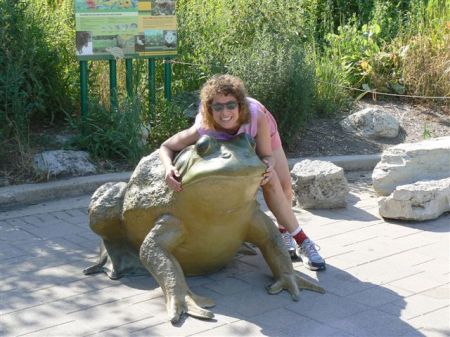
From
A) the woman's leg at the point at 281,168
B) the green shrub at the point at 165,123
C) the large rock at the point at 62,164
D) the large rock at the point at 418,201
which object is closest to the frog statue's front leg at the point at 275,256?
the woman's leg at the point at 281,168

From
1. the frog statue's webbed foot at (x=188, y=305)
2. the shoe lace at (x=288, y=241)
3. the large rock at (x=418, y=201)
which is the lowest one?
the frog statue's webbed foot at (x=188, y=305)

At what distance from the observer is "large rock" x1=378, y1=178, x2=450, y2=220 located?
20.5ft

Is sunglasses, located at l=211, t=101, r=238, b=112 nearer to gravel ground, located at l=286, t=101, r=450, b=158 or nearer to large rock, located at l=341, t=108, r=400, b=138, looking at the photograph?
gravel ground, located at l=286, t=101, r=450, b=158

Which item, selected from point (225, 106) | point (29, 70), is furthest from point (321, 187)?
point (29, 70)

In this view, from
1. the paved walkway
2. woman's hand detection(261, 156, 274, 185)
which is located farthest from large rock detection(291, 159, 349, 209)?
woman's hand detection(261, 156, 274, 185)

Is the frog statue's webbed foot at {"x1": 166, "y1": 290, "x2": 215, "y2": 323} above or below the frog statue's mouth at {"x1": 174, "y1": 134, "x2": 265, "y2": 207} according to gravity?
below

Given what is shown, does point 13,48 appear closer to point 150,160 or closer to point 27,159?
point 27,159

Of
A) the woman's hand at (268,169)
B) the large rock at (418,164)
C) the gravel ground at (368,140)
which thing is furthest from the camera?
the gravel ground at (368,140)

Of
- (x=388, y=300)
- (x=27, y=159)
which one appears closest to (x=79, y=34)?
(x=27, y=159)

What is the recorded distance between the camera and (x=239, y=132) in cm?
485

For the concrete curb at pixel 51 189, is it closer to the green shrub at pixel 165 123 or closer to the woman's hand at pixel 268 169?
the green shrub at pixel 165 123

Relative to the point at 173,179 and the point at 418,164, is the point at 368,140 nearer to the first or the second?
the point at 418,164

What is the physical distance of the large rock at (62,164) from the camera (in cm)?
744

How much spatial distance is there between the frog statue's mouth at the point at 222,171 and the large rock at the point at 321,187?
2.24 m
